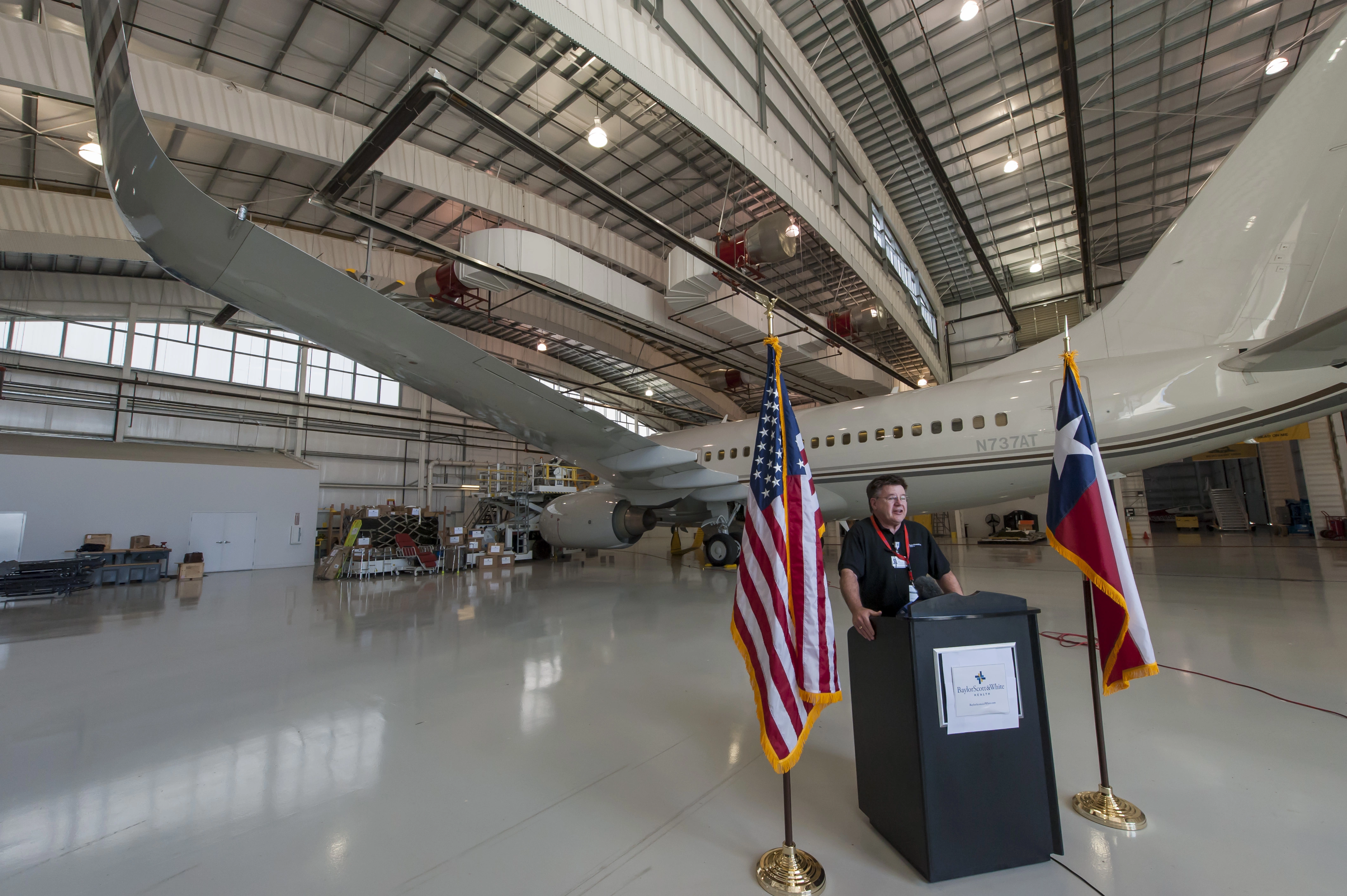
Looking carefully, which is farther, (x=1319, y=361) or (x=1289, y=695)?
(x=1319, y=361)

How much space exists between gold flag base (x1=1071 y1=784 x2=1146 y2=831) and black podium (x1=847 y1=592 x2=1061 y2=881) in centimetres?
38

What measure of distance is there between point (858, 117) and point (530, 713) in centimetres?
1255

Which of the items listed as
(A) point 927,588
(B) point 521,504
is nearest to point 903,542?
(A) point 927,588

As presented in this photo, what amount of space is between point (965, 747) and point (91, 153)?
45.8ft

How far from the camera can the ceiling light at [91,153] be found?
27.0ft

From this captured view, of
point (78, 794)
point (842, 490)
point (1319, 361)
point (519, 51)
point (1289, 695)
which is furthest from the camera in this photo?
point (842, 490)

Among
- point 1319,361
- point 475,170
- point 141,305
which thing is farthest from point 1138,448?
point 141,305

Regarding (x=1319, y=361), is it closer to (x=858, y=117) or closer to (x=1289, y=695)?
(x=1289, y=695)

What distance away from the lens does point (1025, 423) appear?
7.49m

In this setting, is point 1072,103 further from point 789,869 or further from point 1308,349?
point 789,869

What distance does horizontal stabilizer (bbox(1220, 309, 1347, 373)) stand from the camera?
12.5 feet

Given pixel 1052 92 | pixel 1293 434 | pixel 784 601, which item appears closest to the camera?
pixel 784 601

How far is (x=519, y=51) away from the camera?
329 inches

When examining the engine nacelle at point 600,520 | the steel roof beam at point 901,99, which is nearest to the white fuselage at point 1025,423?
the engine nacelle at point 600,520
